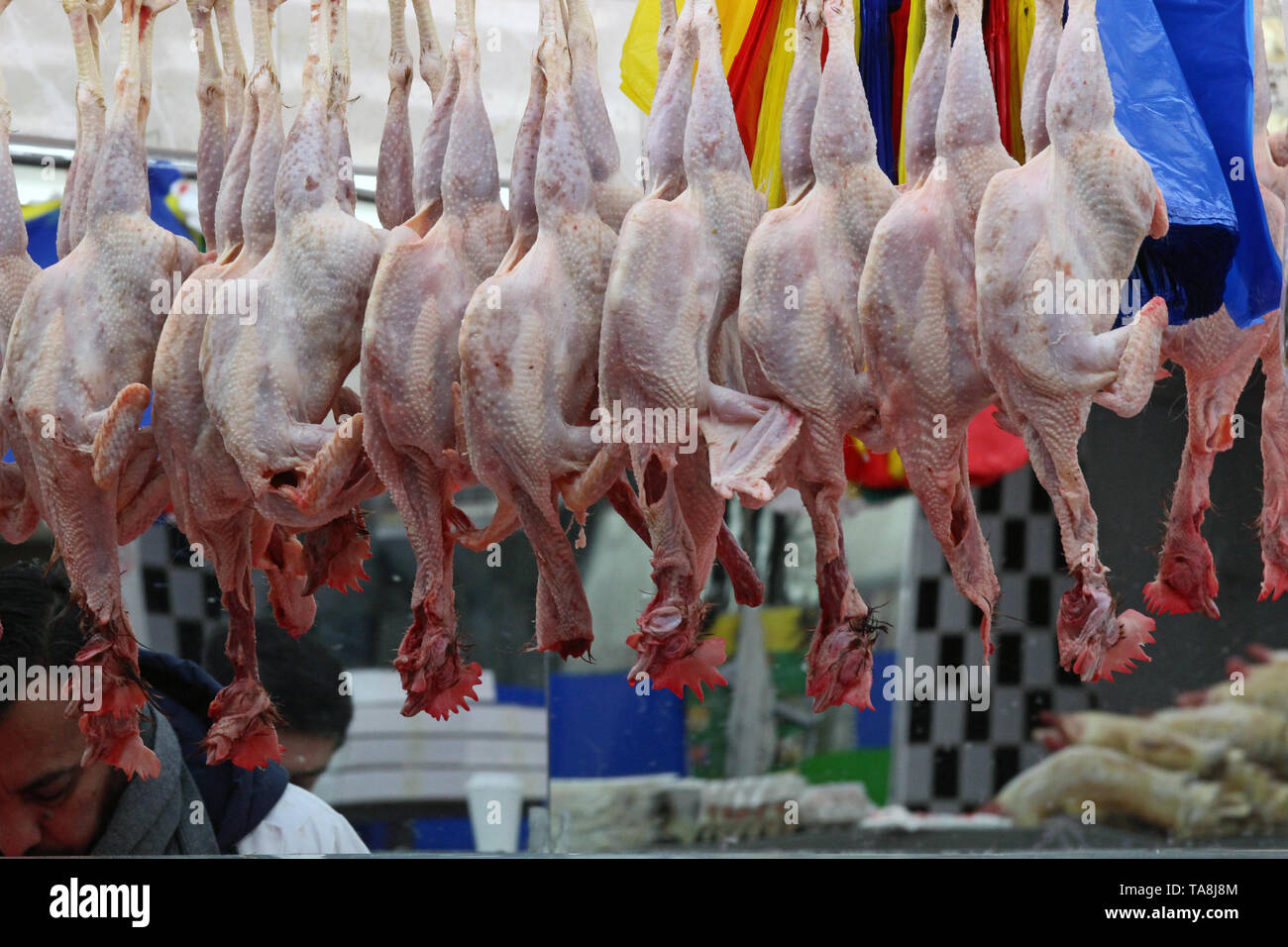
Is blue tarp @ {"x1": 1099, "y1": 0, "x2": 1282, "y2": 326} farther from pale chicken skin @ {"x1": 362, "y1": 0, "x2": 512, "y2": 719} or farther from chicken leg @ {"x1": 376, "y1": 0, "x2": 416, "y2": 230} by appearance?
chicken leg @ {"x1": 376, "y1": 0, "x2": 416, "y2": 230}

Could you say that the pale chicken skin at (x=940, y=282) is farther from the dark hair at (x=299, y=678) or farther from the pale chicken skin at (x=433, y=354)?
the dark hair at (x=299, y=678)

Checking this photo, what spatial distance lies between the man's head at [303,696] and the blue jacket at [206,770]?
0.36 m

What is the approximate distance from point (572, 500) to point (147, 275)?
1.09 m

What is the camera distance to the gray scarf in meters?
4.30

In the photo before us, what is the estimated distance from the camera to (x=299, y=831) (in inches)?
184

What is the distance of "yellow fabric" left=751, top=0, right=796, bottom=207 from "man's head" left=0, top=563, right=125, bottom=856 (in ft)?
9.25

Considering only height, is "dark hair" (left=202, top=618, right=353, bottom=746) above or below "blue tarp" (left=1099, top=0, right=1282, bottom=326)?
below

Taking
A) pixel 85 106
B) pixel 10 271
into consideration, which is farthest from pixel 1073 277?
pixel 10 271

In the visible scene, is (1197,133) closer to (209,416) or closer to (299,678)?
(209,416)

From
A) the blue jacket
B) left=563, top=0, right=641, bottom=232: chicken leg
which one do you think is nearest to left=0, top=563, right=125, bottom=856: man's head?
the blue jacket

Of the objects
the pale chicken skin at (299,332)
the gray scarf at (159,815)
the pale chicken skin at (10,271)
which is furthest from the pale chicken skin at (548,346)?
the gray scarf at (159,815)

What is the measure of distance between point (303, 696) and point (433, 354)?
3038 millimetres

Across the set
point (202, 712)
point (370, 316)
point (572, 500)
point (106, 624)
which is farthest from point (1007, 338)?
point (202, 712)

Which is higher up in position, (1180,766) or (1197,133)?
(1197,133)
